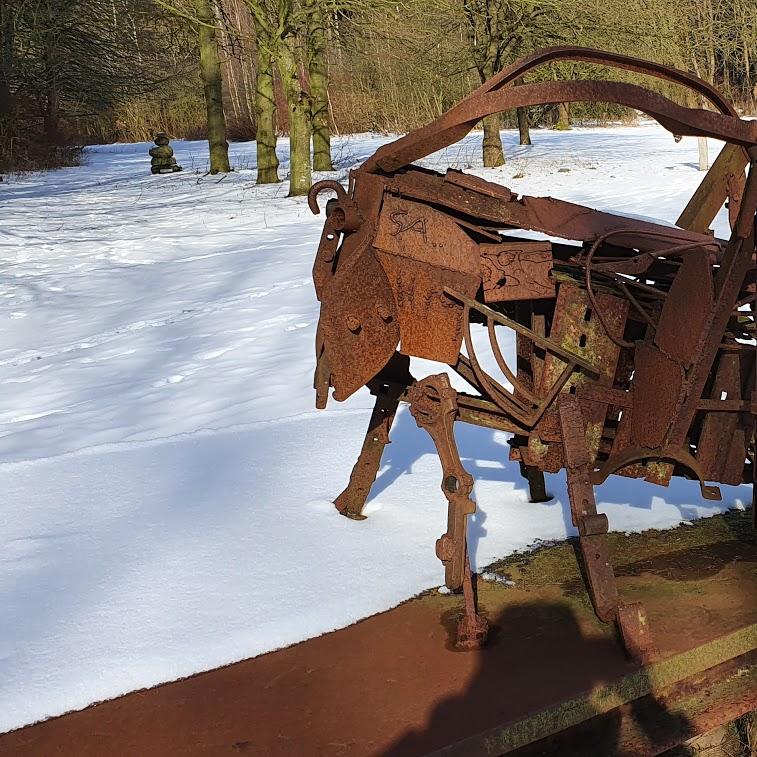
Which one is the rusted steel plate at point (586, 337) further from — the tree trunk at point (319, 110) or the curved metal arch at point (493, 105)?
the tree trunk at point (319, 110)

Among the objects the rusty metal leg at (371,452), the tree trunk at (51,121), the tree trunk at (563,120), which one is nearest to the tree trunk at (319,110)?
the tree trunk at (51,121)

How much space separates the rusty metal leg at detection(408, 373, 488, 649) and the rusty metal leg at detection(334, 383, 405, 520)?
34cm

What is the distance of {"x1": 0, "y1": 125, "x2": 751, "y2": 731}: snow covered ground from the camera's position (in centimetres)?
226

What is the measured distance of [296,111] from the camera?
13000mm

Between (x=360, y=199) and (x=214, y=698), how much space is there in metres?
1.25

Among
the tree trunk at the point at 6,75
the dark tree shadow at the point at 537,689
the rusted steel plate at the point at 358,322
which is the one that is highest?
the tree trunk at the point at 6,75

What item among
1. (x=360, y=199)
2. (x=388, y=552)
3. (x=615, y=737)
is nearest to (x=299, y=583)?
(x=388, y=552)

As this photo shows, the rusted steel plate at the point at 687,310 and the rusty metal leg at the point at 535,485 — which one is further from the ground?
the rusted steel plate at the point at 687,310

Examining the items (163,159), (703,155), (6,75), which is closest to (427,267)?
(703,155)

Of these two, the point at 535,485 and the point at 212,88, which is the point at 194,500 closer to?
the point at 535,485

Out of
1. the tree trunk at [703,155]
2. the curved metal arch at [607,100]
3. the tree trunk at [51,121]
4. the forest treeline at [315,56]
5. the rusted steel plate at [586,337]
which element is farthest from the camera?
the tree trunk at [51,121]

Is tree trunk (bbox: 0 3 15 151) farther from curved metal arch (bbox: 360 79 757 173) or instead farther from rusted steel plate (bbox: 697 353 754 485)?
rusted steel plate (bbox: 697 353 754 485)

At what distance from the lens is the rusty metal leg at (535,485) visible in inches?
116

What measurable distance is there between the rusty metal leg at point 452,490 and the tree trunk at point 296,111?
1087cm
